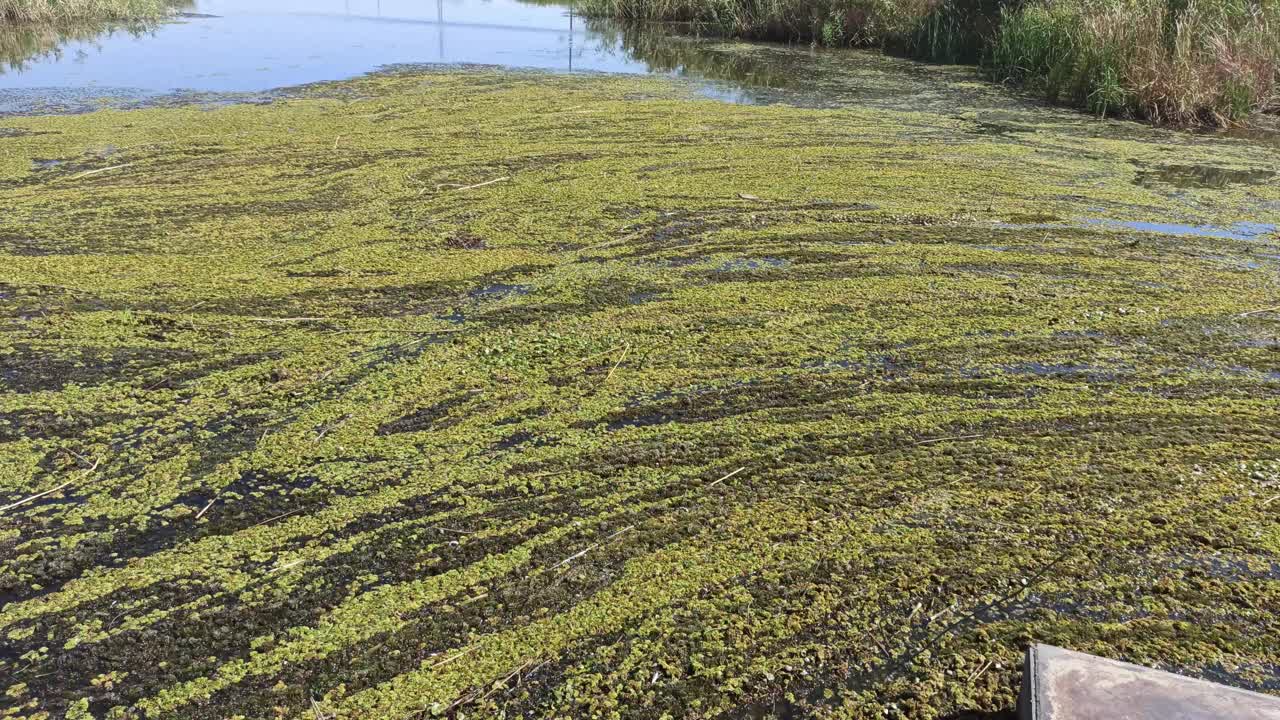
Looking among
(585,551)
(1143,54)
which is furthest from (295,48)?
(585,551)

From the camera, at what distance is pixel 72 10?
9.78 metres

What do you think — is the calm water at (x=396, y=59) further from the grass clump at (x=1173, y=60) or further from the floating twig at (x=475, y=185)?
the floating twig at (x=475, y=185)

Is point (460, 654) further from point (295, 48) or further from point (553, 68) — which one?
point (295, 48)

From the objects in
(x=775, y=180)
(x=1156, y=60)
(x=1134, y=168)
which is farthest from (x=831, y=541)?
(x=1156, y=60)

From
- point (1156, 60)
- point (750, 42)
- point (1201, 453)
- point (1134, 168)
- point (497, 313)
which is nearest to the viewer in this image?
point (1201, 453)

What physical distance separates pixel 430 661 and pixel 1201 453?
166cm

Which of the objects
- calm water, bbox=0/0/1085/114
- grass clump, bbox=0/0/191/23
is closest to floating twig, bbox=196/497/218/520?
calm water, bbox=0/0/1085/114

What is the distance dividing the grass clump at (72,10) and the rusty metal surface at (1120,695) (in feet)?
36.7

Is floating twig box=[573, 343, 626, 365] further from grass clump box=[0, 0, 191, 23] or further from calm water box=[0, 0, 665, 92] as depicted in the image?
grass clump box=[0, 0, 191, 23]

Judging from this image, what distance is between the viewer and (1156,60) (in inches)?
219

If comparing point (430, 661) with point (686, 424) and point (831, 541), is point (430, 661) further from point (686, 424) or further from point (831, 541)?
point (686, 424)

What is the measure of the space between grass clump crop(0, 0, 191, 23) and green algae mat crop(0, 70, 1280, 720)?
7.29 metres

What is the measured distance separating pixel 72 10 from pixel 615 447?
11.1m

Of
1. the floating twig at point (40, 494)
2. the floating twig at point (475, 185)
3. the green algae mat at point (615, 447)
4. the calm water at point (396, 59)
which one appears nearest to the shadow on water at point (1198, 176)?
the green algae mat at point (615, 447)
